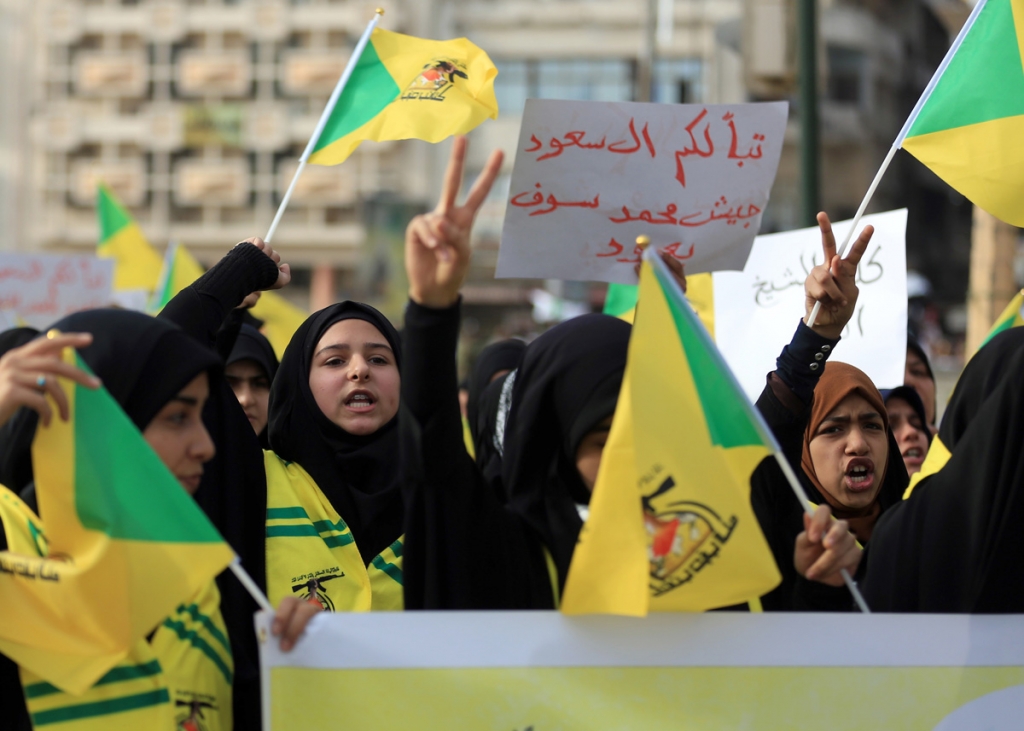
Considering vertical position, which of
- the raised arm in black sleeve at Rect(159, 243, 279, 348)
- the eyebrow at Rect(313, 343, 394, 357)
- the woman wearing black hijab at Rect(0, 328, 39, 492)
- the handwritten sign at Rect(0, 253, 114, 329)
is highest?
the handwritten sign at Rect(0, 253, 114, 329)

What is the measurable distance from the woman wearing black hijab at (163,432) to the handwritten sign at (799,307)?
6.18 feet

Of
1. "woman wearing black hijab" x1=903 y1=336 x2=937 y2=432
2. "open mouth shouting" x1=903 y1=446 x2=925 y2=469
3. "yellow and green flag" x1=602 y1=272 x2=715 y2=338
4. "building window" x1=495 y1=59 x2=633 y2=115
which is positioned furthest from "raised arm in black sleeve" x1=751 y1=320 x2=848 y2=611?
"building window" x1=495 y1=59 x2=633 y2=115

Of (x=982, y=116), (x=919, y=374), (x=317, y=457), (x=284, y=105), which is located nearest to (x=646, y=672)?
(x=317, y=457)

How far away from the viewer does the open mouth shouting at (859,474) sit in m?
2.96

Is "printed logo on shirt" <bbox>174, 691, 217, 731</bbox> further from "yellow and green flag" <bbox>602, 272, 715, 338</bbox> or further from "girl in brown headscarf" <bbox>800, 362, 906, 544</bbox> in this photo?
"yellow and green flag" <bbox>602, 272, 715, 338</bbox>

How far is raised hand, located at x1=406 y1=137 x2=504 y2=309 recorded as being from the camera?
74.0 inches

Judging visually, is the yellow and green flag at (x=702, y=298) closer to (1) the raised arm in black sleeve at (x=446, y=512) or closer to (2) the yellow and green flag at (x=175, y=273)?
(1) the raised arm in black sleeve at (x=446, y=512)

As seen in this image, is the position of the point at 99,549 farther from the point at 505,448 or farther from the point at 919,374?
the point at 919,374

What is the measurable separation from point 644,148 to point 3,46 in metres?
43.7

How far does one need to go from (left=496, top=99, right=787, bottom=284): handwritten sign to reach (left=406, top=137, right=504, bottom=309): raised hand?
0.62 m

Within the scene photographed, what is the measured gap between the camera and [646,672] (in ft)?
6.44

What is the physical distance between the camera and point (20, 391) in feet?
5.96

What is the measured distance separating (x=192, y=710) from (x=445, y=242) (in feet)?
2.88

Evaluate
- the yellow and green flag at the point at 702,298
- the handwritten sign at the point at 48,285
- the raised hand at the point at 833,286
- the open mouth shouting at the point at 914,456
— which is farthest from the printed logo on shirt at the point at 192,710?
the handwritten sign at the point at 48,285
